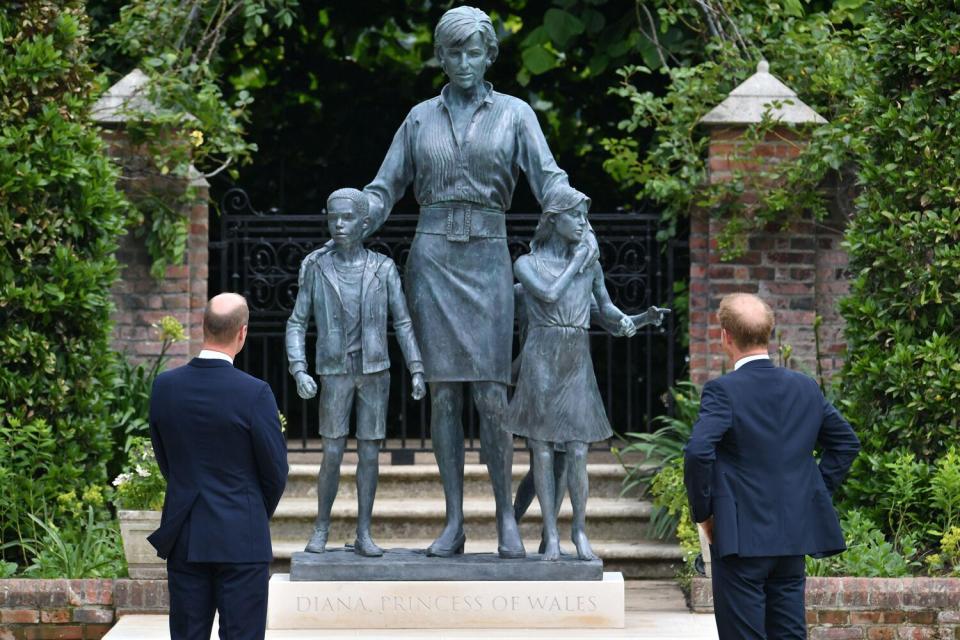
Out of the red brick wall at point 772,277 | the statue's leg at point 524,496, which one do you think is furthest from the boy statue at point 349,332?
the red brick wall at point 772,277

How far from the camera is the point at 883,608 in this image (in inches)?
271

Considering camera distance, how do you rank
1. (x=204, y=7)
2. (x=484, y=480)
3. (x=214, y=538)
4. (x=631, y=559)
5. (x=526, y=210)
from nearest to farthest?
(x=214, y=538) < (x=631, y=559) < (x=484, y=480) < (x=204, y=7) < (x=526, y=210)

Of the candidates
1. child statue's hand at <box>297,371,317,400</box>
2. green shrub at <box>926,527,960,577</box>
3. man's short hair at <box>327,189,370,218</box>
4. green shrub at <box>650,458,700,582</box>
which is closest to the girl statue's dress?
man's short hair at <box>327,189,370,218</box>

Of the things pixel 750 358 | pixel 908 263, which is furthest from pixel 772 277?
pixel 750 358

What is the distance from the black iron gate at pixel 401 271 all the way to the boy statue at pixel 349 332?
186cm

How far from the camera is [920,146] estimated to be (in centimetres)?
772

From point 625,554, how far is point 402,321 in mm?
2383

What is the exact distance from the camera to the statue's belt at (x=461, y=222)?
6645mm

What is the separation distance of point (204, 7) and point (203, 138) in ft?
3.41

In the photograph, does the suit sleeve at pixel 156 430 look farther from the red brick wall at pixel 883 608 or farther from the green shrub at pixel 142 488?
the red brick wall at pixel 883 608

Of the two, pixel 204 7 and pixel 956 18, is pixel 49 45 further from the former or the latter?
pixel 956 18

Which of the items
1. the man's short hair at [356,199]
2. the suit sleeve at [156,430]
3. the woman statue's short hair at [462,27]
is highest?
the woman statue's short hair at [462,27]

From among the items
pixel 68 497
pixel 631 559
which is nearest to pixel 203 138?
pixel 68 497

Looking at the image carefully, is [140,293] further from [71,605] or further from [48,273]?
Answer: [71,605]
